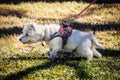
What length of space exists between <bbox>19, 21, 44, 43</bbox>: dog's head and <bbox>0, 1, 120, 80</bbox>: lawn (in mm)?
841

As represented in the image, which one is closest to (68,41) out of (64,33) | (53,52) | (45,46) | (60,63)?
(64,33)

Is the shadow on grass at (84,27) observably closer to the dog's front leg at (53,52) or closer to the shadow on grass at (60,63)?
the shadow on grass at (60,63)

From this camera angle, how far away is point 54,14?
15.2 metres

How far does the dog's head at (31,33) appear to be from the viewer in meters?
8.29

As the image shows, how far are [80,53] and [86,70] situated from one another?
532mm

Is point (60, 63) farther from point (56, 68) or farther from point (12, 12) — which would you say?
point (12, 12)

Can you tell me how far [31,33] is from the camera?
8.30 metres

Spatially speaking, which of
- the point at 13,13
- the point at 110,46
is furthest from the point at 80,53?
the point at 13,13

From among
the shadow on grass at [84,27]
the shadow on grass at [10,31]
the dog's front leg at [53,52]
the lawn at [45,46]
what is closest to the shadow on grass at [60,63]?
the lawn at [45,46]

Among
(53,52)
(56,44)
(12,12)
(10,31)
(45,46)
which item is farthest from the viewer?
(12,12)

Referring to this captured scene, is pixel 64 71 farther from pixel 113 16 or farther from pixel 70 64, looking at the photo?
pixel 113 16

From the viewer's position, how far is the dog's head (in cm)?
829

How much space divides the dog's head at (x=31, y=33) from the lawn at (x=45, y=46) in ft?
2.76

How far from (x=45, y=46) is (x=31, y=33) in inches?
99.4
